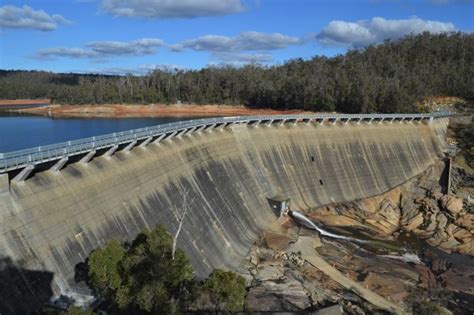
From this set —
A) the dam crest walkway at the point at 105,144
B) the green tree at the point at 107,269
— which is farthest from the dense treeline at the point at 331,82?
the green tree at the point at 107,269

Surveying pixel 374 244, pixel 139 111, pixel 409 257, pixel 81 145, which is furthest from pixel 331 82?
pixel 81 145

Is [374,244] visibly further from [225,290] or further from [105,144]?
[225,290]

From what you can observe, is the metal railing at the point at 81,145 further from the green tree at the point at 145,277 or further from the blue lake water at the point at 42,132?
the blue lake water at the point at 42,132

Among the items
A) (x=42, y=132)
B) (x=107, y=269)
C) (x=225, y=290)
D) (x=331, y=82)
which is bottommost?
(x=225, y=290)

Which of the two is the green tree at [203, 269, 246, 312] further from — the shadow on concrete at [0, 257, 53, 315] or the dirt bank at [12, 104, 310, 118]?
the dirt bank at [12, 104, 310, 118]

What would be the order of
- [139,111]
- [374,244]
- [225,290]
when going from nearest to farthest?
[225,290], [374,244], [139,111]

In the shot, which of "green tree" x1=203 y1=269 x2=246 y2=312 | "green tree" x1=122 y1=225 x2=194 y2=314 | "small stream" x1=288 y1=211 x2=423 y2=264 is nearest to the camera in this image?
"green tree" x1=122 y1=225 x2=194 y2=314

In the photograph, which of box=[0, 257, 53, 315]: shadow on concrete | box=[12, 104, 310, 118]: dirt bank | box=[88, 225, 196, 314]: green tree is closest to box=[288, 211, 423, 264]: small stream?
box=[88, 225, 196, 314]: green tree
